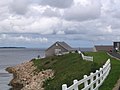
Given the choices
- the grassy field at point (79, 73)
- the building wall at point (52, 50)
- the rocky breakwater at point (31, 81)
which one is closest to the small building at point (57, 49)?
the building wall at point (52, 50)

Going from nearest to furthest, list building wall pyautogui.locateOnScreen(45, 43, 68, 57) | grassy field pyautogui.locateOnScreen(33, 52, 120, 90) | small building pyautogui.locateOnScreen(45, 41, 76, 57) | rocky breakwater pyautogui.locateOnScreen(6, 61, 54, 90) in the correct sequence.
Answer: grassy field pyautogui.locateOnScreen(33, 52, 120, 90)
rocky breakwater pyautogui.locateOnScreen(6, 61, 54, 90)
small building pyautogui.locateOnScreen(45, 41, 76, 57)
building wall pyautogui.locateOnScreen(45, 43, 68, 57)

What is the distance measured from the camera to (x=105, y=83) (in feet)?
75.2

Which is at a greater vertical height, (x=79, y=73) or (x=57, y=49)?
(x=79, y=73)

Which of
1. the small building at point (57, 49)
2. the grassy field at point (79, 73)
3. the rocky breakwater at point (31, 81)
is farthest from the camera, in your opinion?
the small building at point (57, 49)

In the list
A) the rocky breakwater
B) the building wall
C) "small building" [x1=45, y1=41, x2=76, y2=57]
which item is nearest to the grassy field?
the rocky breakwater

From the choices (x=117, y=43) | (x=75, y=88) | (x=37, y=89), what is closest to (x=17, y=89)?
(x=37, y=89)

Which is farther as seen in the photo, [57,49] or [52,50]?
[52,50]

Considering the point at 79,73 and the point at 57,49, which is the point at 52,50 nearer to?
the point at 57,49

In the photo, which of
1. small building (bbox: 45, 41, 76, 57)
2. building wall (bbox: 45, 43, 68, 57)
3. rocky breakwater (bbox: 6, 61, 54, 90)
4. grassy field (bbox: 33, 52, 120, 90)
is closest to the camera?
grassy field (bbox: 33, 52, 120, 90)

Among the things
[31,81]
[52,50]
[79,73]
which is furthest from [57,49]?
[79,73]

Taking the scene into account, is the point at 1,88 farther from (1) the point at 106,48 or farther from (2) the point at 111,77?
(1) the point at 106,48

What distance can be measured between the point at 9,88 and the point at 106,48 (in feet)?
195

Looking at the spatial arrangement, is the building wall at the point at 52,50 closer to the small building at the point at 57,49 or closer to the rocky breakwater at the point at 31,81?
the small building at the point at 57,49

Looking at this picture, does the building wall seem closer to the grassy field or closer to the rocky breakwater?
the rocky breakwater
